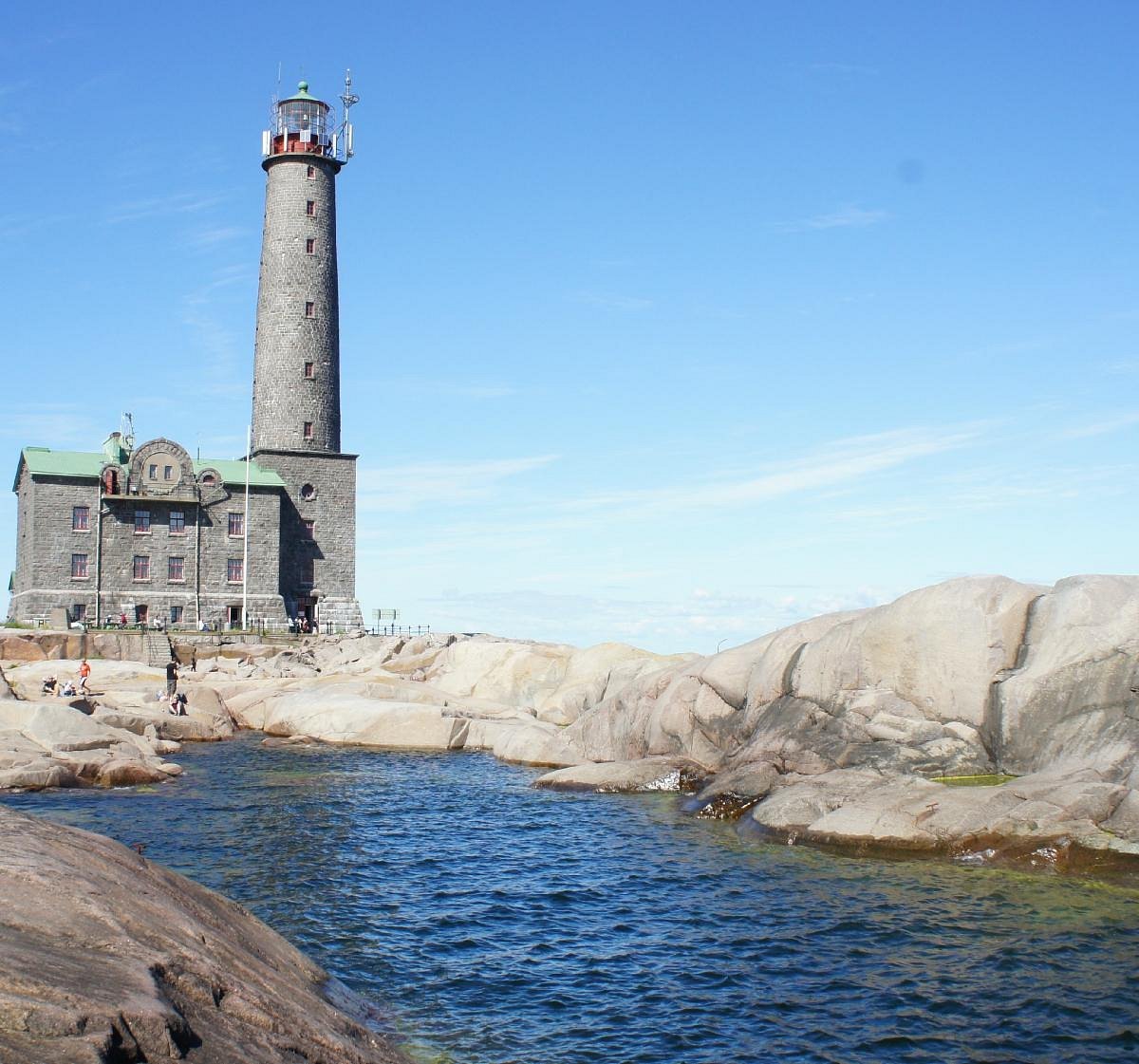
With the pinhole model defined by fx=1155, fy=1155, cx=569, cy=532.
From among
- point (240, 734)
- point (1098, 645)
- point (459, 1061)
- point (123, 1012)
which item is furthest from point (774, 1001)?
point (240, 734)

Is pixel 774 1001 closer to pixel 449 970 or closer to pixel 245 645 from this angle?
pixel 449 970

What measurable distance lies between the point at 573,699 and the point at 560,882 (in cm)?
2000

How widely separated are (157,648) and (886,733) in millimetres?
43715

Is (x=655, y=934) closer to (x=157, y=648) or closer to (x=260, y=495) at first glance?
(x=157, y=648)

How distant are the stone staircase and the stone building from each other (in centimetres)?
459

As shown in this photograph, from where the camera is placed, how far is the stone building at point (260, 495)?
60656 millimetres

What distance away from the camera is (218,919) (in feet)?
33.8

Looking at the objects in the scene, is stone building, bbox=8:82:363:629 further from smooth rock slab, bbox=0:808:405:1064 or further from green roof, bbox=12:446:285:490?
smooth rock slab, bbox=0:808:405:1064

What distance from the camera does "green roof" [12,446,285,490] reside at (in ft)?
199

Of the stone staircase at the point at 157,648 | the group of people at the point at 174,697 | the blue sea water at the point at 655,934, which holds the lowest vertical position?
the blue sea water at the point at 655,934

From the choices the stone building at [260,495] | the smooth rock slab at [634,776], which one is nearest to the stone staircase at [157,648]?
the stone building at [260,495]

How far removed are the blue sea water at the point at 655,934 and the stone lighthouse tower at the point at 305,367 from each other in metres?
43.1

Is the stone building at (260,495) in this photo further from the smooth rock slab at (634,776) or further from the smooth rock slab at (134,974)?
the smooth rock slab at (134,974)

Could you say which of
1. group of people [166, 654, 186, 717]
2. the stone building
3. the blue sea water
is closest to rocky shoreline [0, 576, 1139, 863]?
the blue sea water
